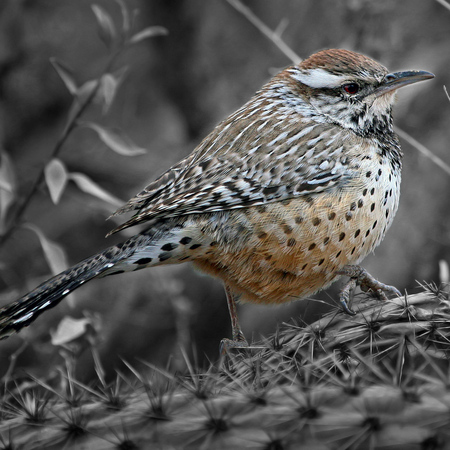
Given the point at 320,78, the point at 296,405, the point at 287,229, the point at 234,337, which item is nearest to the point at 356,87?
the point at 320,78

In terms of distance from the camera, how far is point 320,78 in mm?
2918

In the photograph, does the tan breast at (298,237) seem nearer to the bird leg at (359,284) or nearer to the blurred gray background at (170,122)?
the bird leg at (359,284)

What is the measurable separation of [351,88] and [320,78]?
0.12 metres

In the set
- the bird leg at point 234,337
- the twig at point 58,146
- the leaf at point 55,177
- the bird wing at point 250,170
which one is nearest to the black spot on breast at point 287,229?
the bird wing at point 250,170

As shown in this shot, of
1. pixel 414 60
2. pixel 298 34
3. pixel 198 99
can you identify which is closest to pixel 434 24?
pixel 414 60

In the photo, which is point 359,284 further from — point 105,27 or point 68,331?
point 105,27

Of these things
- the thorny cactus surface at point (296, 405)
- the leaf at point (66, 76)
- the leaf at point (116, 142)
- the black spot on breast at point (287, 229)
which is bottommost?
the thorny cactus surface at point (296, 405)

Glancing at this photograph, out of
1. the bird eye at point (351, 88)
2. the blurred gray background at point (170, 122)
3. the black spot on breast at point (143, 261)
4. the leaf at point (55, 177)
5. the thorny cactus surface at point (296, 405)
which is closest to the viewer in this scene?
the thorny cactus surface at point (296, 405)

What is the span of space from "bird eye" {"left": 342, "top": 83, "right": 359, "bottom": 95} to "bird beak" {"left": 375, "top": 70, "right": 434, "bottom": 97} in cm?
8

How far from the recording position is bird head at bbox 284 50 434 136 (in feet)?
9.41

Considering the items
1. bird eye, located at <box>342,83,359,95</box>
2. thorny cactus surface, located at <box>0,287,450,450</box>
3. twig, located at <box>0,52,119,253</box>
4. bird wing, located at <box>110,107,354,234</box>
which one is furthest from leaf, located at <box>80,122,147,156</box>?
thorny cactus surface, located at <box>0,287,450,450</box>

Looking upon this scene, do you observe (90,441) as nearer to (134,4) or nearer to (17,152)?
(17,152)

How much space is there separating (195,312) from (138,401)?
249cm

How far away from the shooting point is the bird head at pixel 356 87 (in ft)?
9.41
